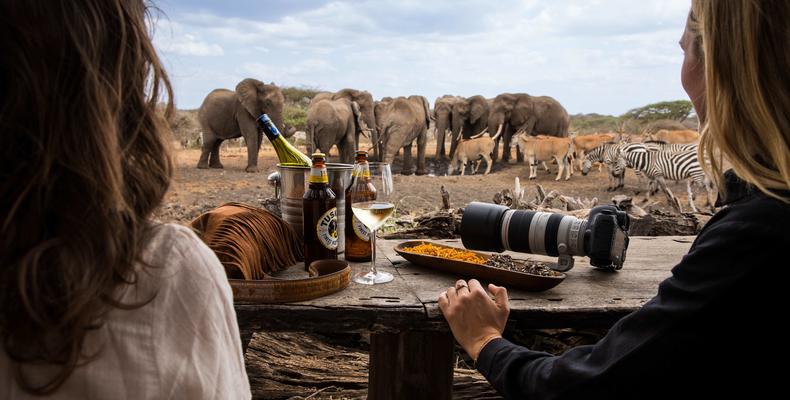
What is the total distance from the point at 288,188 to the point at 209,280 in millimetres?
1335

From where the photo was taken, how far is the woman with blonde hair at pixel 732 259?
0.98m

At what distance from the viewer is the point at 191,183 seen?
1279 cm

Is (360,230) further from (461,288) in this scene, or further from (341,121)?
(341,121)

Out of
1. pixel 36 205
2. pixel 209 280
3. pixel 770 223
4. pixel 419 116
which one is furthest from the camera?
pixel 419 116

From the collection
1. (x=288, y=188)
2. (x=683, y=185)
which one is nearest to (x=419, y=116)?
(x=683, y=185)

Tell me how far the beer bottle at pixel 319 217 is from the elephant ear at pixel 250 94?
14.2 m

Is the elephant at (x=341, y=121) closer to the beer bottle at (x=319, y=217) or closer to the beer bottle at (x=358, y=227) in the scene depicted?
the beer bottle at (x=358, y=227)

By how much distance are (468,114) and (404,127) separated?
3896mm

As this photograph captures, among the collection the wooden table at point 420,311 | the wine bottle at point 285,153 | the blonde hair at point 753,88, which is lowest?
the wooden table at point 420,311

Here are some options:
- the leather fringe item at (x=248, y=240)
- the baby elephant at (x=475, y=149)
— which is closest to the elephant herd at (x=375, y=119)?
the baby elephant at (x=475, y=149)

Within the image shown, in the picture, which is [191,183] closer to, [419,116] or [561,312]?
[419,116]

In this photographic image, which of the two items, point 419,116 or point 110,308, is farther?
point 419,116

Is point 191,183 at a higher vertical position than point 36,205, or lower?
lower

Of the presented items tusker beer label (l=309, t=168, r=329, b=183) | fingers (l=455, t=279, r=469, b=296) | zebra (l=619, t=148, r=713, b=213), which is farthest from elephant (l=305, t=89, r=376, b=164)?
fingers (l=455, t=279, r=469, b=296)
